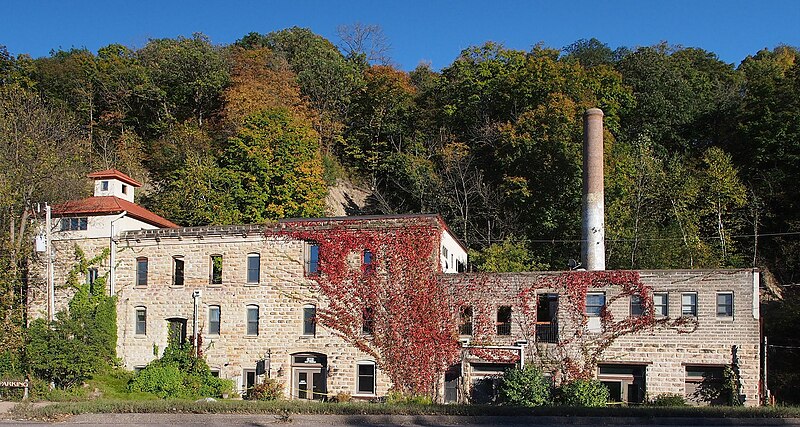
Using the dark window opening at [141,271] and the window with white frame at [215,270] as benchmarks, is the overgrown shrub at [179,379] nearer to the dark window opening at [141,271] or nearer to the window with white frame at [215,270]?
the window with white frame at [215,270]

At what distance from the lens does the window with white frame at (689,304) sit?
31453 millimetres

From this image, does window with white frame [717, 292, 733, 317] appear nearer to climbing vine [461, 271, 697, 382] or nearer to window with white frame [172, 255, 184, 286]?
climbing vine [461, 271, 697, 382]

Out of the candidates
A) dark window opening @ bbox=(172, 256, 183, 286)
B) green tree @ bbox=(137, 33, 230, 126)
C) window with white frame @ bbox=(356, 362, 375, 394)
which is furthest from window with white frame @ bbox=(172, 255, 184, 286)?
green tree @ bbox=(137, 33, 230, 126)

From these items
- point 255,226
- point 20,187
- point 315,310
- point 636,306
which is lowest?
point 315,310

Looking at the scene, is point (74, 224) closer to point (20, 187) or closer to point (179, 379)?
point (20, 187)

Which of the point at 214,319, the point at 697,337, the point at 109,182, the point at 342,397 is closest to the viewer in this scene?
the point at 697,337

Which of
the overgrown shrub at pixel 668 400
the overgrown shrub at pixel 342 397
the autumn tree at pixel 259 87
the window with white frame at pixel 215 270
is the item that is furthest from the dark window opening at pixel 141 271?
the overgrown shrub at pixel 668 400

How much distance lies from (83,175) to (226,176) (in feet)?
32.4

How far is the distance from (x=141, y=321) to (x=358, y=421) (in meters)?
16.7

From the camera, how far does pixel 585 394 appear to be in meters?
29.9

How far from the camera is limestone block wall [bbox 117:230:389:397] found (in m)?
34.2

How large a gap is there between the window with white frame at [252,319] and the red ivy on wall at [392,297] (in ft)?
9.76

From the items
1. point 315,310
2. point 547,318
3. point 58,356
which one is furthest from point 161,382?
point 547,318

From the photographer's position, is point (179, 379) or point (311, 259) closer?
point (179, 379)
